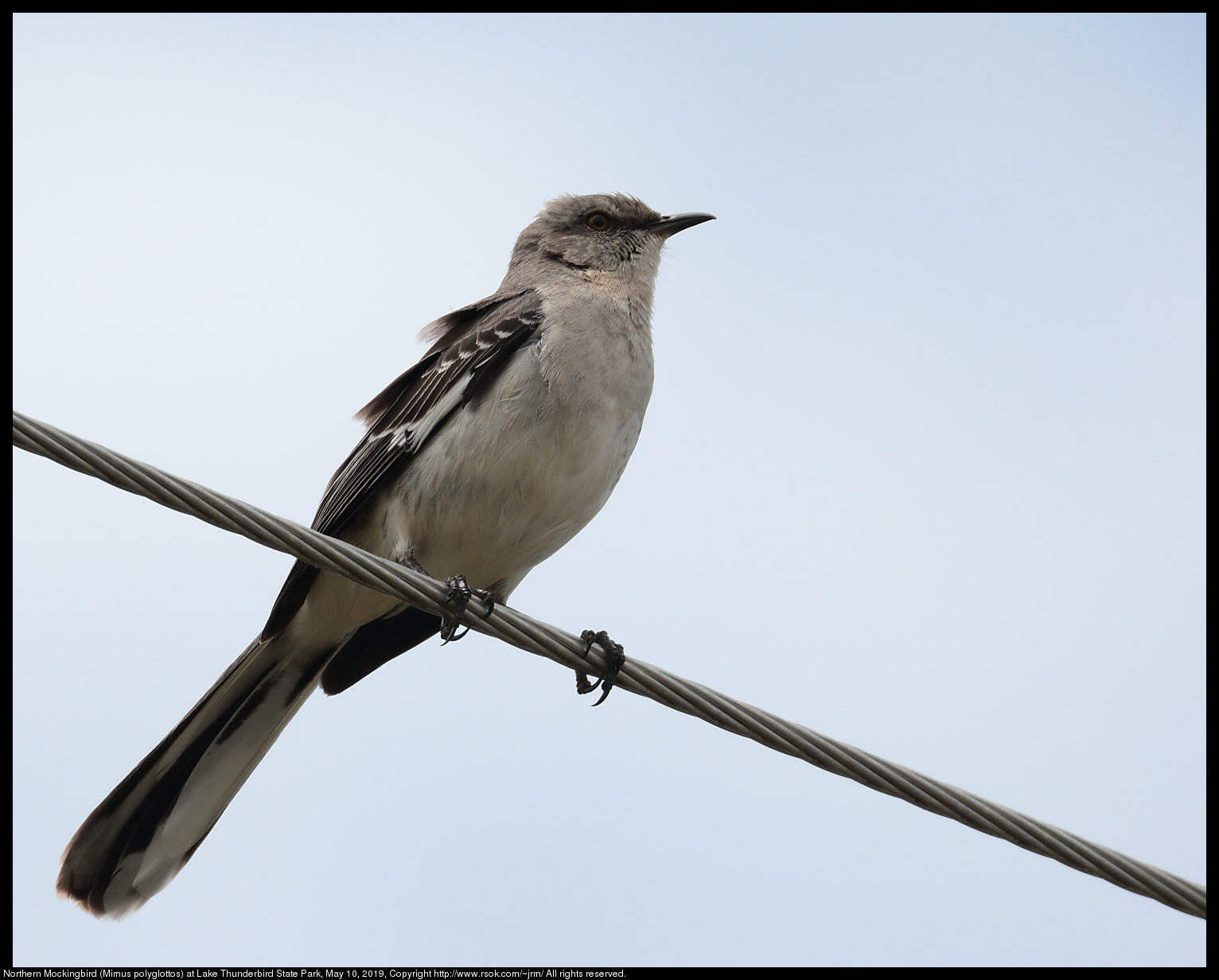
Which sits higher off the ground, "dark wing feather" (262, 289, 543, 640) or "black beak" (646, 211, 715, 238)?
"black beak" (646, 211, 715, 238)

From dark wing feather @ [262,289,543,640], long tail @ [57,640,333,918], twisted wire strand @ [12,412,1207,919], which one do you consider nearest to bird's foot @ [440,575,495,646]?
twisted wire strand @ [12,412,1207,919]

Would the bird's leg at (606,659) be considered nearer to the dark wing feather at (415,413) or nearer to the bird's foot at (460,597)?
the bird's foot at (460,597)

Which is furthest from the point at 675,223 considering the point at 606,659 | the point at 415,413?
the point at 606,659

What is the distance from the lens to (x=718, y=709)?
303 cm

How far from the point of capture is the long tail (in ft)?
14.6

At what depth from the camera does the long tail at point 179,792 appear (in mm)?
4461

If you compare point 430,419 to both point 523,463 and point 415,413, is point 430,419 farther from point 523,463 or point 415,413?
point 523,463

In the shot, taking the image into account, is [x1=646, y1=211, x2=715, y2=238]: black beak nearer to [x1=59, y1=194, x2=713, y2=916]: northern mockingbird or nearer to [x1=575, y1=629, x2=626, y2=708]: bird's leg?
[x1=59, y1=194, x2=713, y2=916]: northern mockingbird

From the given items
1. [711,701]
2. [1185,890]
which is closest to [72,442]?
[711,701]

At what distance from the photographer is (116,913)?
448 cm

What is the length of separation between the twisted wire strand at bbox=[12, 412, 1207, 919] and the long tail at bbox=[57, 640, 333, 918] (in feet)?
6.24

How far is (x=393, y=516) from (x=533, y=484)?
701mm

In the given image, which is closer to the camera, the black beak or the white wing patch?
the white wing patch

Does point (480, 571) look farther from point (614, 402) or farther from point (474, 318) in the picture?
point (474, 318)
